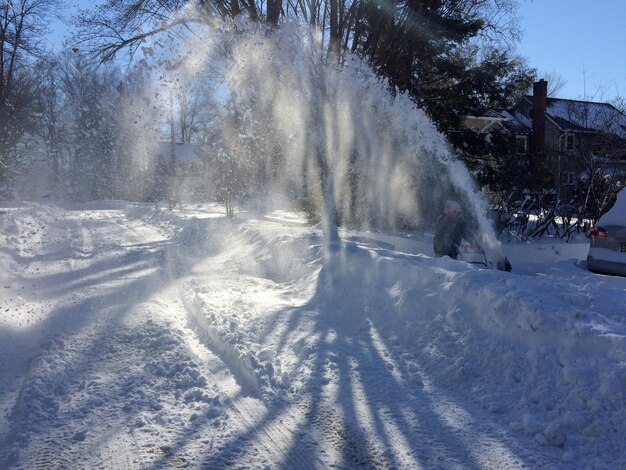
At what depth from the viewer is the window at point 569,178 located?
18.5 meters

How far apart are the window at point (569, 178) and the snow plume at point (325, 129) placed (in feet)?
14.0

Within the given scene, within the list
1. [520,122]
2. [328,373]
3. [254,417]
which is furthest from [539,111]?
[254,417]

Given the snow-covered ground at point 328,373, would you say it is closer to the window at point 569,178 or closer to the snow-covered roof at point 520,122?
the window at point 569,178

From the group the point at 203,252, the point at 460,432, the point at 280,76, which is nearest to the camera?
the point at 460,432

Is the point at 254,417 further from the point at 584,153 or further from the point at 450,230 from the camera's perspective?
the point at 584,153

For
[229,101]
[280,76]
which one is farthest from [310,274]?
[229,101]

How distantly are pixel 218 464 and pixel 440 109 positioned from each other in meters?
15.9

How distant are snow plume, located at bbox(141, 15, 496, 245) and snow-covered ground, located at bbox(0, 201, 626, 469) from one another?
4.30 metres

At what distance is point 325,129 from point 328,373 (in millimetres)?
7312

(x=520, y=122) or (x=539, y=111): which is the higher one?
(x=539, y=111)

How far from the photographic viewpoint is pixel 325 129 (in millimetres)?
11273

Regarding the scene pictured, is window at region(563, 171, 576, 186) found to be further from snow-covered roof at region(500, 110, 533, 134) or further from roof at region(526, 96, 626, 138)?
snow-covered roof at region(500, 110, 533, 134)

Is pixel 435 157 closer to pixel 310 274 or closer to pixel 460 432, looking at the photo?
pixel 310 274

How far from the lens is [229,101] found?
617 inches
